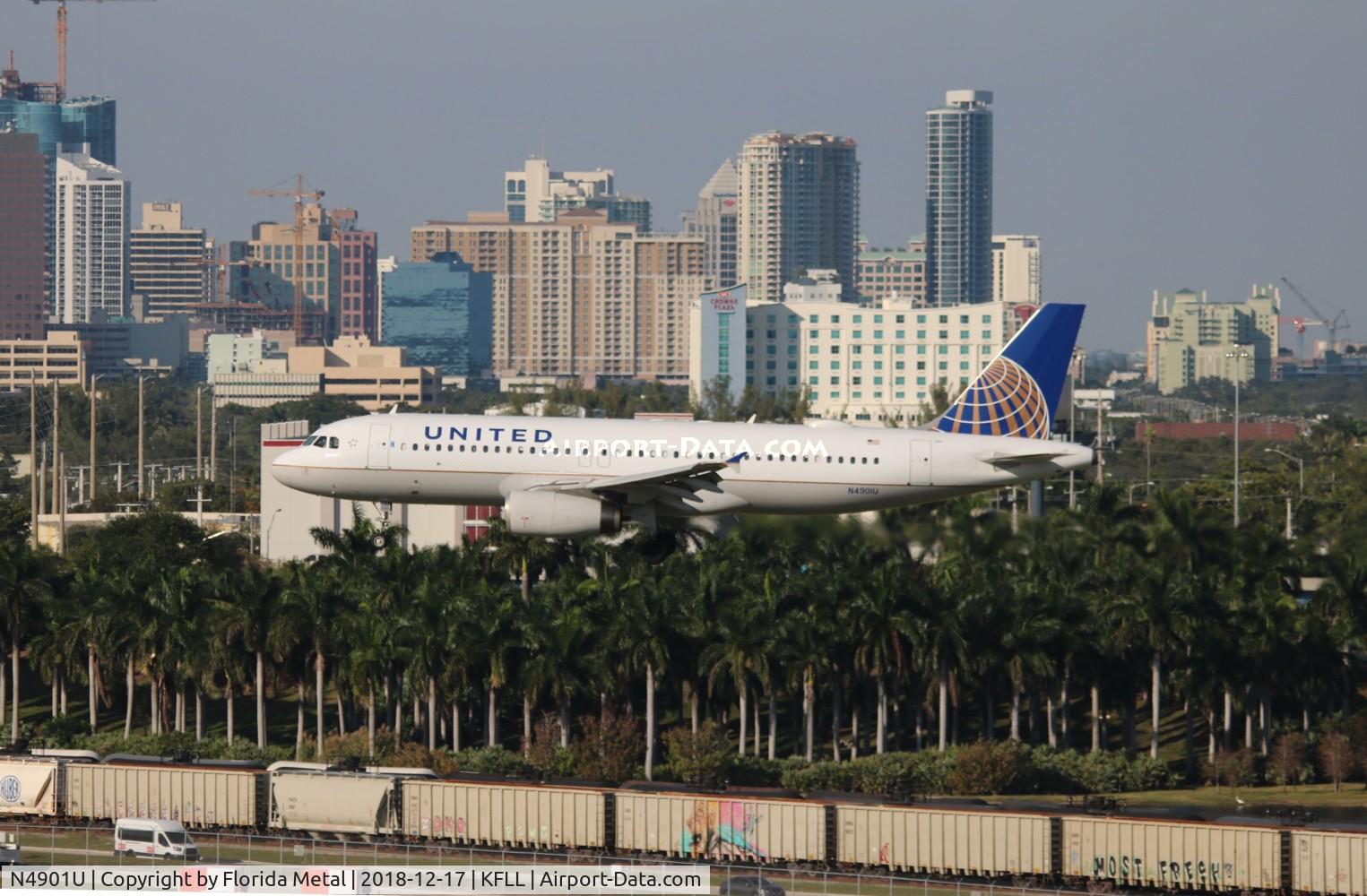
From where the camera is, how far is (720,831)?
7119cm

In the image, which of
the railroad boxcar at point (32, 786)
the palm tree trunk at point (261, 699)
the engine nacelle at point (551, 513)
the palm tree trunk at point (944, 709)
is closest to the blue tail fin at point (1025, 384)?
the engine nacelle at point (551, 513)

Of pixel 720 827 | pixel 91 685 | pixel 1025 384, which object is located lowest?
pixel 720 827

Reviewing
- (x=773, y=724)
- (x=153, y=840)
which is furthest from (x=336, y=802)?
(x=773, y=724)

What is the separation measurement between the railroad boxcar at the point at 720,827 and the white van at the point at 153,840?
13.6 metres

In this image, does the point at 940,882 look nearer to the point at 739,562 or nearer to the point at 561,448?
the point at 561,448

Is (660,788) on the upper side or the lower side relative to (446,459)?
lower

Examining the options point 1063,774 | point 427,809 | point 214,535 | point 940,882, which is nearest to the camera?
point 940,882

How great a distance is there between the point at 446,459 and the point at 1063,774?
31150 mm

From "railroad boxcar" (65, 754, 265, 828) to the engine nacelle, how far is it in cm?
1231

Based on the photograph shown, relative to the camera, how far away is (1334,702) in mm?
100812

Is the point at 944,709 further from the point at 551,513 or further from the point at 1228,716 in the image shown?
the point at 551,513

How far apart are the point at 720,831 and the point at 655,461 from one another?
13.8 metres

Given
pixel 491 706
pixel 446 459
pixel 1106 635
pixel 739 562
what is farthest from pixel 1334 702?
pixel 446 459

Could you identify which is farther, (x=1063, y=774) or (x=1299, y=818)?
(x=1063, y=774)
